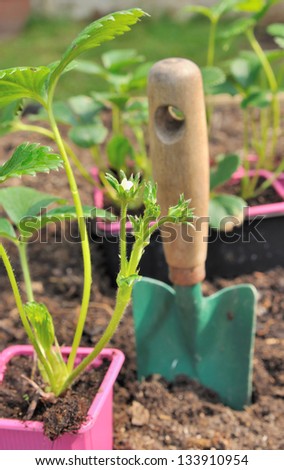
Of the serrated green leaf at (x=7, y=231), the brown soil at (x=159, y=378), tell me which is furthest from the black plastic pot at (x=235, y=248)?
the serrated green leaf at (x=7, y=231)

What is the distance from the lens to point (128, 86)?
1.31m

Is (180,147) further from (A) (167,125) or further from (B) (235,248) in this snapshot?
(B) (235,248)

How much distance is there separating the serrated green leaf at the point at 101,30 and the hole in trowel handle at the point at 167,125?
0.20 metres

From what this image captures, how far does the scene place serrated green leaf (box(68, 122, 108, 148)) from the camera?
131cm

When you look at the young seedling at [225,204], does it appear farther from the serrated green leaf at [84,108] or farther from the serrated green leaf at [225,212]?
the serrated green leaf at [84,108]

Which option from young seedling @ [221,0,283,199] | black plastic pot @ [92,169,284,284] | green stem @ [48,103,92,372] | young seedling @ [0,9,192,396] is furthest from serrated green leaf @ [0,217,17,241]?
young seedling @ [221,0,283,199]

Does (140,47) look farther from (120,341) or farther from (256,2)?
(120,341)

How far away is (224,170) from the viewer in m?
1.27

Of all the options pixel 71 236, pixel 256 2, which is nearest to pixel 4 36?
pixel 71 236

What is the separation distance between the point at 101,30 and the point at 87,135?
55 cm

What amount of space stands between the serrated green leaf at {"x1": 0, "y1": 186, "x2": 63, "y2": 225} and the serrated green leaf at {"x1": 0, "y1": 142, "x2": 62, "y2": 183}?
8.6 inches

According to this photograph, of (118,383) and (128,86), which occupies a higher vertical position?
(128,86)

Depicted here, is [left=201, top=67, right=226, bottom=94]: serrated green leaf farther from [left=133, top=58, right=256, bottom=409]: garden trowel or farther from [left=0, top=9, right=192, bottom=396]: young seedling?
[left=0, top=9, right=192, bottom=396]: young seedling

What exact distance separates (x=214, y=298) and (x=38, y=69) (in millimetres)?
530
